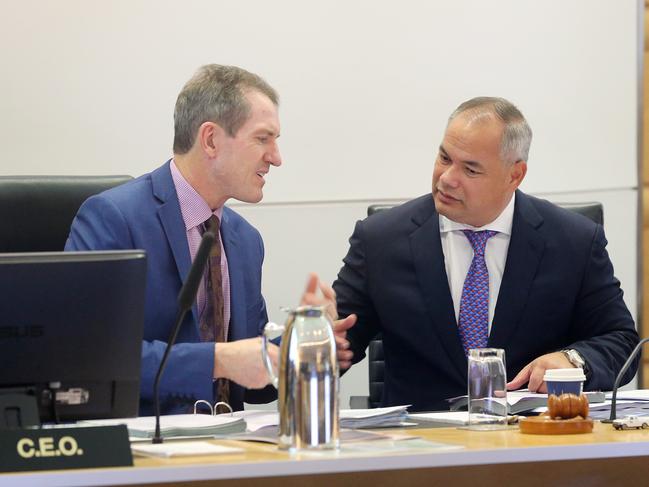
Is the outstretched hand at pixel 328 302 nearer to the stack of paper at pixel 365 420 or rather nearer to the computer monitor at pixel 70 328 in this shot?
the stack of paper at pixel 365 420

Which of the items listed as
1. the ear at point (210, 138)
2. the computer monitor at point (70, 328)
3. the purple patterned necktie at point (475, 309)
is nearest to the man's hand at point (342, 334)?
the purple patterned necktie at point (475, 309)

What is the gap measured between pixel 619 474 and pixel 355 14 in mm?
2251

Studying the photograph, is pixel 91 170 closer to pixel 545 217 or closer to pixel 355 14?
pixel 355 14

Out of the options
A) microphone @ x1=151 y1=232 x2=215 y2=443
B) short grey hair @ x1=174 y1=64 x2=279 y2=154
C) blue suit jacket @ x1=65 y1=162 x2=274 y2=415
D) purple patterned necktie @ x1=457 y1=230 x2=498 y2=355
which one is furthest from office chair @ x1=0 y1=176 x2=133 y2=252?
microphone @ x1=151 y1=232 x2=215 y2=443

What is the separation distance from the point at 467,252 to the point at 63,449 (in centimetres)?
169

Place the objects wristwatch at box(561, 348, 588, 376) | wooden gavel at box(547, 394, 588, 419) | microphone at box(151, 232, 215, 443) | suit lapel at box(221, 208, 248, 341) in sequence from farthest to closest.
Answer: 1. suit lapel at box(221, 208, 248, 341)
2. wristwatch at box(561, 348, 588, 376)
3. wooden gavel at box(547, 394, 588, 419)
4. microphone at box(151, 232, 215, 443)

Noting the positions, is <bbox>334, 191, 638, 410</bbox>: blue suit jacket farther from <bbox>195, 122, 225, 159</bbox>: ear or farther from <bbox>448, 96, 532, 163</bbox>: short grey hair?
<bbox>195, 122, 225, 159</bbox>: ear

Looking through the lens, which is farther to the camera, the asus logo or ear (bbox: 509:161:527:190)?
ear (bbox: 509:161:527:190)

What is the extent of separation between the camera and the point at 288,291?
11.9 feet

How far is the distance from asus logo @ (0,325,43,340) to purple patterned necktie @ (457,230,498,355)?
4.82 feet

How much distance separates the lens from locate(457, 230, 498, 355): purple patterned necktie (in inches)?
109

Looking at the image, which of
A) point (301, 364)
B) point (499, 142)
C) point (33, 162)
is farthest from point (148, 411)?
point (33, 162)

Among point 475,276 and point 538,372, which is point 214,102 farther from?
point 538,372

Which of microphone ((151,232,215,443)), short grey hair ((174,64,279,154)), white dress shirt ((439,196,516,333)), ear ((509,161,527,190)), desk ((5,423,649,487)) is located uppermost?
short grey hair ((174,64,279,154))
